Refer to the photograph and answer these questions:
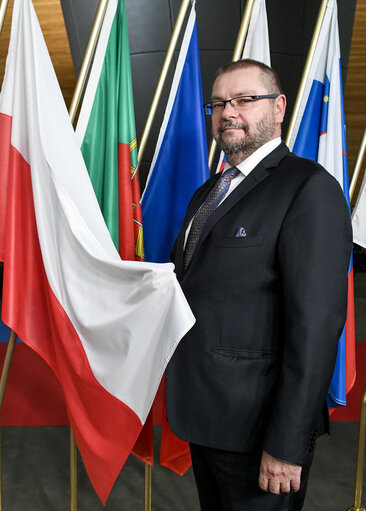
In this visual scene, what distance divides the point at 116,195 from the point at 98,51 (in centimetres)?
53

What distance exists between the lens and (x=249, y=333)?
136cm

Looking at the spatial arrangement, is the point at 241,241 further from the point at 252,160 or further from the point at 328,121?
the point at 328,121

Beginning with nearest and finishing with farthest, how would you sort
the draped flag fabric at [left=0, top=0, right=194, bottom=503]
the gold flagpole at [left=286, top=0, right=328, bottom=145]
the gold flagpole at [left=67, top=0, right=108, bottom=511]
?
1. the draped flag fabric at [left=0, top=0, right=194, bottom=503]
2. the gold flagpole at [left=67, top=0, right=108, bottom=511]
3. the gold flagpole at [left=286, top=0, right=328, bottom=145]

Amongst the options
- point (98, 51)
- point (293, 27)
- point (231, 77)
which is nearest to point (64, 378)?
point (231, 77)

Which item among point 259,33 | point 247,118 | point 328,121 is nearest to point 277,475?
point 247,118

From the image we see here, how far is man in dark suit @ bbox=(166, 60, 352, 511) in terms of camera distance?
4.11ft

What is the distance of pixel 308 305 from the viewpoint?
1236 millimetres

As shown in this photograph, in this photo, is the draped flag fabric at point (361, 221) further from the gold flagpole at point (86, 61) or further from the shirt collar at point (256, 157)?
the gold flagpole at point (86, 61)

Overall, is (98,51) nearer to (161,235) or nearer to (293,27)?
(161,235)

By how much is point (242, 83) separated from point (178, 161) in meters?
0.70

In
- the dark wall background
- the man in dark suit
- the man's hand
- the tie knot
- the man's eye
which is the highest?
the dark wall background

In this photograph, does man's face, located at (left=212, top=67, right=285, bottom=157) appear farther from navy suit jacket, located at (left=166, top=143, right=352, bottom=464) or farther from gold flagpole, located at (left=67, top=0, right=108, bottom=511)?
gold flagpole, located at (left=67, top=0, right=108, bottom=511)

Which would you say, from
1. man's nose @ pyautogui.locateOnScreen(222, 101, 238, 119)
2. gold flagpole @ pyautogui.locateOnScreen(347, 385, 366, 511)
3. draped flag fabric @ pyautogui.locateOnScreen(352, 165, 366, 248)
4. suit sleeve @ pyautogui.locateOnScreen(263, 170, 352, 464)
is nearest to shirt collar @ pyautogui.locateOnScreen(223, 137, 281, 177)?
man's nose @ pyautogui.locateOnScreen(222, 101, 238, 119)

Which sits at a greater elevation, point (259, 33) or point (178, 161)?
point (259, 33)
